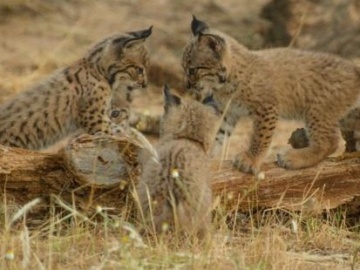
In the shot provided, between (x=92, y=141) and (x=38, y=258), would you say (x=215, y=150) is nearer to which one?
(x=92, y=141)

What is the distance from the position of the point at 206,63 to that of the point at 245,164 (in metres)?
1.10

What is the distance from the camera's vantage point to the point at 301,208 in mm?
8500

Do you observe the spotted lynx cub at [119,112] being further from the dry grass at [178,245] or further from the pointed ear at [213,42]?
the dry grass at [178,245]

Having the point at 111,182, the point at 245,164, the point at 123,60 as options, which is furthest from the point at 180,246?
the point at 123,60

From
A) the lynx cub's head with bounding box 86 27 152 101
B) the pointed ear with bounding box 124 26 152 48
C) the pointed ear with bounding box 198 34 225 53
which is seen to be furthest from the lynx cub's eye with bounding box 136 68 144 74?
the pointed ear with bounding box 198 34 225 53

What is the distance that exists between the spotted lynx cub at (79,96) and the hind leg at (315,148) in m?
1.51

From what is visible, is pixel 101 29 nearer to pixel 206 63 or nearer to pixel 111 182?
pixel 206 63

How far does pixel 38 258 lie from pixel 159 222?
3.01 ft

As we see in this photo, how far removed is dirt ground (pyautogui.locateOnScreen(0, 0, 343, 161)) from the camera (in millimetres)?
13930

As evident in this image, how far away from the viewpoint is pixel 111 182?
7992mm

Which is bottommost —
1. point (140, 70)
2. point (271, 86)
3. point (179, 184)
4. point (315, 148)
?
point (179, 184)

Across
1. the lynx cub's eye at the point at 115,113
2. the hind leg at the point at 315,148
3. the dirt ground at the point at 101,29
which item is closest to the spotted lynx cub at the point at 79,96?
the lynx cub's eye at the point at 115,113

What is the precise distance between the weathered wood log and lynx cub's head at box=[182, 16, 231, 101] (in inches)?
35.2

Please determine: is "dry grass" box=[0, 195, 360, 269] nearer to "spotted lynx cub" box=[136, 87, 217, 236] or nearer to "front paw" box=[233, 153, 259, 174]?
"spotted lynx cub" box=[136, 87, 217, 236]
